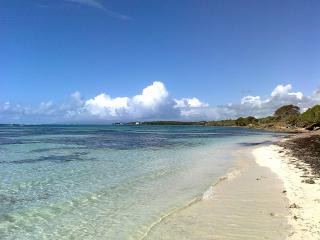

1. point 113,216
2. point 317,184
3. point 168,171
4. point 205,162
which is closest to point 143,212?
point 113,216

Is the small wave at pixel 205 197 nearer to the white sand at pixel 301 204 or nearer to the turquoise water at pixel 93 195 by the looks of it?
the turquoise water at pixel 93 195

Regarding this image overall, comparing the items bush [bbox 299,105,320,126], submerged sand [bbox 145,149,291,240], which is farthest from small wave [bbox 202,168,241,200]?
bush [bbox 299,105,320,126]

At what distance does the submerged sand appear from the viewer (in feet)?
41.1

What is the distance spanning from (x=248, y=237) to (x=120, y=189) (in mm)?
9647

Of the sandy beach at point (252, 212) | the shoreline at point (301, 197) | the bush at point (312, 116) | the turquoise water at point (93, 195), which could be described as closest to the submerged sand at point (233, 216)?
the sandy beach at point (252, 212)

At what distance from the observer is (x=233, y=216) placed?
1457 centimetres

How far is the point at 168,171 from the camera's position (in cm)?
2728

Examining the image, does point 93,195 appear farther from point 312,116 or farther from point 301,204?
point 312,116

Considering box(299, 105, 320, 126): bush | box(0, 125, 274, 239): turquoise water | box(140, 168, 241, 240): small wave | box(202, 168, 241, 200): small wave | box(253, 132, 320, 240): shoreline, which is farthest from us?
box(299, 105, 320, 126): bush

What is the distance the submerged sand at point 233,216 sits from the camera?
12.5m

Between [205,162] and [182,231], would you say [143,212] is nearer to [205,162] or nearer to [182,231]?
[182,231]

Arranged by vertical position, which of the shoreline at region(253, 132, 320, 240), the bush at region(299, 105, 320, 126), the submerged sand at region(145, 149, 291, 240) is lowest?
the submerged sand at region(145, 149, 291, 240)

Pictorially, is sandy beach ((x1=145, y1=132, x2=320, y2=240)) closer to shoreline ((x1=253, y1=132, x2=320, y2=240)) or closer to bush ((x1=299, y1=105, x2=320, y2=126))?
shoreline ((x1=253, y1=132, x2=320, y2=240))

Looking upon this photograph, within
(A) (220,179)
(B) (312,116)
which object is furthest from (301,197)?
(B) (312,116)
